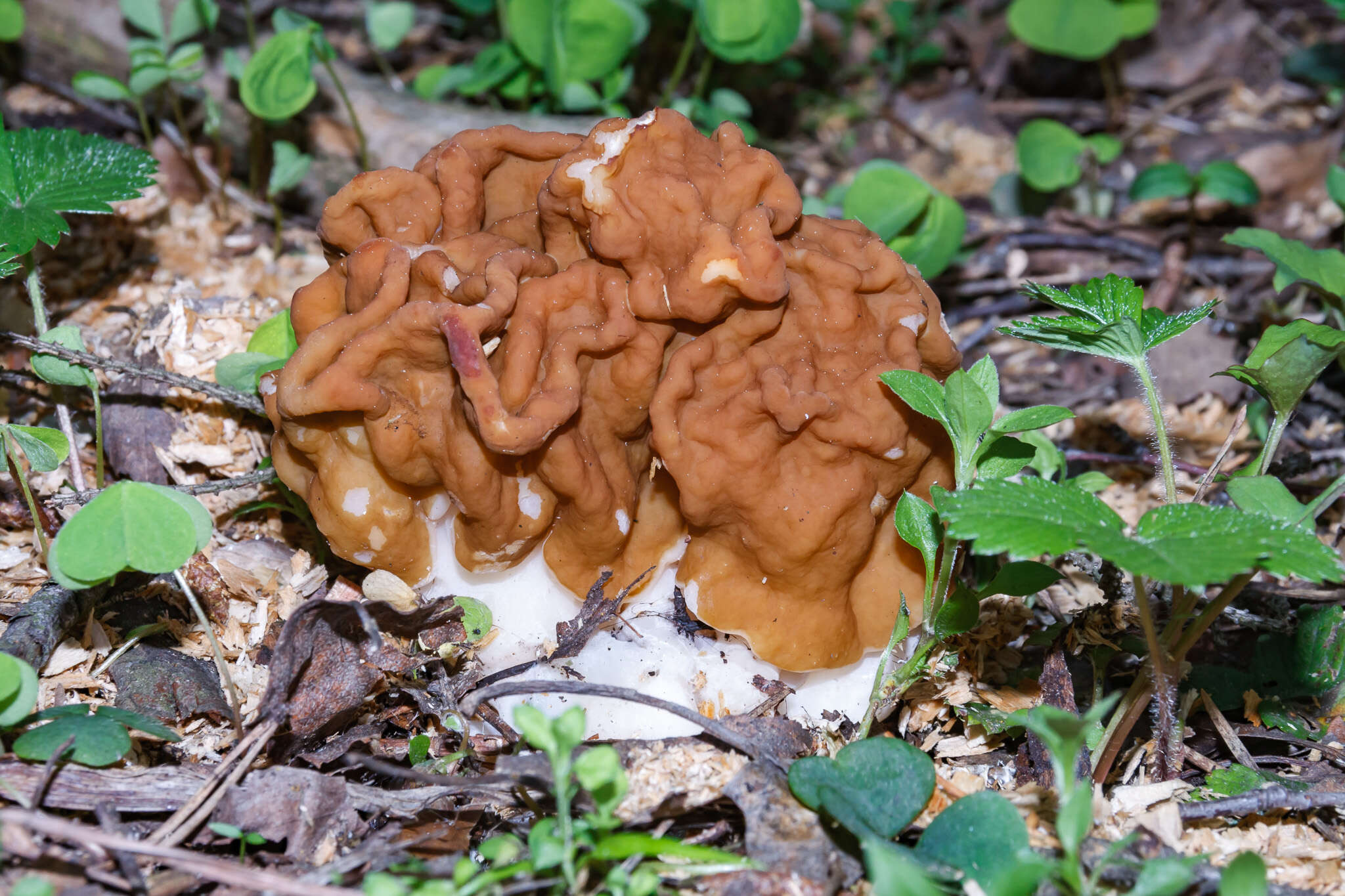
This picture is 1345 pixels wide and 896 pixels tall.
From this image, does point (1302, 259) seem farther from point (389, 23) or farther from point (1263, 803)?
point (389, 23)

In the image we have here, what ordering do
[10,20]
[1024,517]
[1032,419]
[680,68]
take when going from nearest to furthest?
[1024,517] < [1032,419] < [10,20] < [680,68]

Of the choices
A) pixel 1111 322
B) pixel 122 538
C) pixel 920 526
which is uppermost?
pixel 1111 322

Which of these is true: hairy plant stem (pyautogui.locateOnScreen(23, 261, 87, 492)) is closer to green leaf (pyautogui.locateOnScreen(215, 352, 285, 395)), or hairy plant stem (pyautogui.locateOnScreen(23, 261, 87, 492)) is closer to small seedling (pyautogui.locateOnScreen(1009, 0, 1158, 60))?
green leaf (pyautogui.locateOnScreen(215, 352, 285, 395))

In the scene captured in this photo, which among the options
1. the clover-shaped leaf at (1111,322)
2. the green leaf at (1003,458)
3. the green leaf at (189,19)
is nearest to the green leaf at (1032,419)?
the green leaf at (1003,458)

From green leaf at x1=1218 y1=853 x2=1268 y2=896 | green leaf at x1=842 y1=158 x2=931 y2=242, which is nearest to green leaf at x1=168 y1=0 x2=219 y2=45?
green leaf at x1=842 y1=158 x2=931 y2=242

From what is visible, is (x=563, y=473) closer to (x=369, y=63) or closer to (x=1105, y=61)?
(x=369, y=63)

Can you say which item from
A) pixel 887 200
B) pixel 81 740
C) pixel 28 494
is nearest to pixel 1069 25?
pixel 887 200
